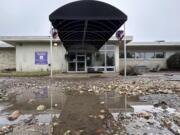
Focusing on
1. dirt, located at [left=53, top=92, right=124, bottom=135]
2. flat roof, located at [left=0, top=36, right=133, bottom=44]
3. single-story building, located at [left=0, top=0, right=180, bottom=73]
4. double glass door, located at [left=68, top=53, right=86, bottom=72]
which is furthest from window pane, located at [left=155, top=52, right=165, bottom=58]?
dirt, located at [left=53, top=92, right=124, bottom=135]

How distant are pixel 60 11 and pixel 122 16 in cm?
341

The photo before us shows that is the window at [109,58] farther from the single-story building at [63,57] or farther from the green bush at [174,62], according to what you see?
the green bush at [174,62]

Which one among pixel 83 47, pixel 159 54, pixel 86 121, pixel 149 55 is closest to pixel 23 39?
pixel 83 47

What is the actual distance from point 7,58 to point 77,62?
953 cm

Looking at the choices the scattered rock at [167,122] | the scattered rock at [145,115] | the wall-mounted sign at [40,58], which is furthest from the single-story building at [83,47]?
the scattered rock at [167,122]

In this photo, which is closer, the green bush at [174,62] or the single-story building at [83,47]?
the single-story building at [83,47]

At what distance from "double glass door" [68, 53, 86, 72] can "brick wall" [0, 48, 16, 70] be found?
26.3ft

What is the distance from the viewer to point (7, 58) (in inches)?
1105

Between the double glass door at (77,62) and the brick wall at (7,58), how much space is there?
8030mm

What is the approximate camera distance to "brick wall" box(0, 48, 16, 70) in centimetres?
2784

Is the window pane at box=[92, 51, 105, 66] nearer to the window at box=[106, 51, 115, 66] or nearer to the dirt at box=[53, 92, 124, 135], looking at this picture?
the window at box=[106, 51, 115, 66]

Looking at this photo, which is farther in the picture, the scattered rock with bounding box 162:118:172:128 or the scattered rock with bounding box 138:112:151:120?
the scattered rock with bounding box 138:112:151:120

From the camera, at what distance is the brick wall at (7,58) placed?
27.8 metres

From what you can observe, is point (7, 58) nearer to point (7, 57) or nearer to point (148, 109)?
point (7, 57)
